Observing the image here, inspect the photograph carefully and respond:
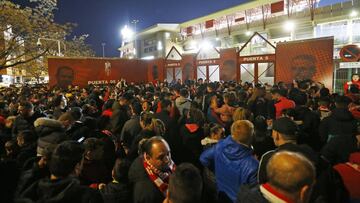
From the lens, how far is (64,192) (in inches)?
86.4

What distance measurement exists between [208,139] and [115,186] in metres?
1.82

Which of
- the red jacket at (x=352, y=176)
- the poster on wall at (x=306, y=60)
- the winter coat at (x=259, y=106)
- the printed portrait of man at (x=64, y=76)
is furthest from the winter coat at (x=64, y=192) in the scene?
the printed portrait of man at (x=64, y=76)

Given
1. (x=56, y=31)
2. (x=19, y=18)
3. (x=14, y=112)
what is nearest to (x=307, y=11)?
(x=56, y=31)

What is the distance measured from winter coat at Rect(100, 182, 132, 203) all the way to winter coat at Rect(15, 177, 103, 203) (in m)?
0.37

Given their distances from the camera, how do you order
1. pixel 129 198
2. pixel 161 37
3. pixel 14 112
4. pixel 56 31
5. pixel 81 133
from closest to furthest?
pixel 129 198 → pixel 81 133 → pixel 14 112 → pixel 56 31 → pixel 161 37

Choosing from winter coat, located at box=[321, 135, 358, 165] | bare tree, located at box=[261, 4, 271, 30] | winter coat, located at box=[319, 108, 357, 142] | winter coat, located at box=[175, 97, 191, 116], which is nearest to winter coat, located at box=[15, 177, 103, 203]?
winter coat, located at box=[321, 135, 358, 165]

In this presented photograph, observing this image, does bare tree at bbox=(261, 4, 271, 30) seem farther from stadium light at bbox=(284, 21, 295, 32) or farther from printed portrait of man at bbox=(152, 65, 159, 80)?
printed portrait of man at bbox=(152, 65, 159, 80)

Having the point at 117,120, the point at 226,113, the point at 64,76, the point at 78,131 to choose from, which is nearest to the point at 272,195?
the point at 78,131

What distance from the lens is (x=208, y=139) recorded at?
414 cm

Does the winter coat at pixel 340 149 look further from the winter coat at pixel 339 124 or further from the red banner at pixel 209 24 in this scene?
the red banner at pixel 209 24

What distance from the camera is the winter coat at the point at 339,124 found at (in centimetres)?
441

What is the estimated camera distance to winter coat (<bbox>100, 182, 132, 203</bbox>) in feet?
8.78

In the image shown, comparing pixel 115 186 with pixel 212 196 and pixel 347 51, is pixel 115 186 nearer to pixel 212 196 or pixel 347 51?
pixel 212 196

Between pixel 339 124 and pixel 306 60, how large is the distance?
9475mm
